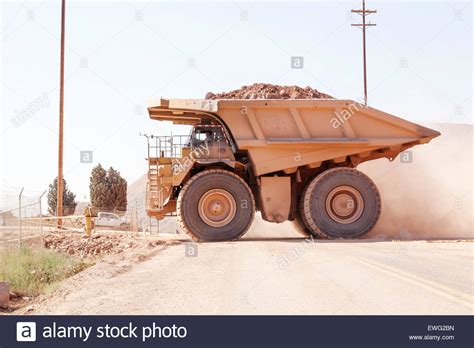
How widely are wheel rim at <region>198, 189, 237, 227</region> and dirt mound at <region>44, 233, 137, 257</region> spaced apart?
247cm

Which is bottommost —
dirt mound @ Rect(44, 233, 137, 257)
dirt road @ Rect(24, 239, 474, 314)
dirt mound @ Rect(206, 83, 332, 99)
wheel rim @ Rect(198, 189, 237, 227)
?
dirt mound @ Rect(44, 233, 137, 257)

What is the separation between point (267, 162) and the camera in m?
19.1

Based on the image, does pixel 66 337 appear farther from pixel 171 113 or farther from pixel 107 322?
pixel 171 113

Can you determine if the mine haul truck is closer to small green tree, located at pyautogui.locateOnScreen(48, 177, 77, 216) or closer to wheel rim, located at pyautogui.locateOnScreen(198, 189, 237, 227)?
wheel rim, located at pyautogui.locateOnScreen(198, 189, 237, 227)

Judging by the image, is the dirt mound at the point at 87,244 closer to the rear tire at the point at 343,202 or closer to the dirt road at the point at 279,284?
the rear tire at the point at 343,202

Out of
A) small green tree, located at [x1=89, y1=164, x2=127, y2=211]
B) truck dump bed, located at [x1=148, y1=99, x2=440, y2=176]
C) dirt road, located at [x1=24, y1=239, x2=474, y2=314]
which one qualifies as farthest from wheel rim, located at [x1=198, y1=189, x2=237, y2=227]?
small green tree, located at [x1=89, y1=164, x2=127, y2=211]

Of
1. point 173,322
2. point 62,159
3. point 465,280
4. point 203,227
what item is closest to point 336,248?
point 203,227

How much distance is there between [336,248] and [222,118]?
17.5ft

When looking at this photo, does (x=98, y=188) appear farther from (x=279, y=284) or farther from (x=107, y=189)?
(x=279, y=284)

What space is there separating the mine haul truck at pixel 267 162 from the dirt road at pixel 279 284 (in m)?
3.49

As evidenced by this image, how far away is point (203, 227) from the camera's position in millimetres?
18453

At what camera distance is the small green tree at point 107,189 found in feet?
159

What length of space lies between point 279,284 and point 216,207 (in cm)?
896

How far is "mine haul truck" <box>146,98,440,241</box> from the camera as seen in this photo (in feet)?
60.7
